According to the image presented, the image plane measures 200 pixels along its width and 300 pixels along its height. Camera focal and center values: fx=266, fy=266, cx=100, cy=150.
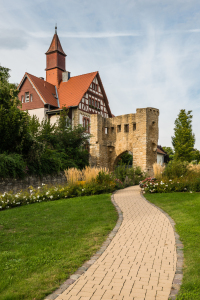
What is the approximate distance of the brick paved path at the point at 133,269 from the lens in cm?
323

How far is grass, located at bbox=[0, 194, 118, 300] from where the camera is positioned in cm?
349

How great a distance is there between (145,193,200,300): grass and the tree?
19.5 m

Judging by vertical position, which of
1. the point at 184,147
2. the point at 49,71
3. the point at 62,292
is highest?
the point at 49,71

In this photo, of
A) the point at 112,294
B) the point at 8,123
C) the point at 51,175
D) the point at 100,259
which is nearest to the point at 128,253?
the point at 100,259

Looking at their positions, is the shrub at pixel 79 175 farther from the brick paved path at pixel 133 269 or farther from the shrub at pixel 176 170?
the brick paved path at pixel 133 269

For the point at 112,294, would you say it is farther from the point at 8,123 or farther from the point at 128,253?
the point at 8,123

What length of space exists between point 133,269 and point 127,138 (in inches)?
796

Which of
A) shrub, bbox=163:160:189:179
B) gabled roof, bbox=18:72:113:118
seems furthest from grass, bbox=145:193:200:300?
gabled roof, bbox=18:72:113:118

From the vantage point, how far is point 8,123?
13930 millimetres

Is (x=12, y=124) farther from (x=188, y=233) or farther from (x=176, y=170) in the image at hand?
(x=188, y=233)

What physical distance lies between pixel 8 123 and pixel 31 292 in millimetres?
11815

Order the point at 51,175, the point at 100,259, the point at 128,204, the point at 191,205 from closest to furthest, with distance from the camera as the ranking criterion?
the point at 100,259 < the point at 191,205 < the point at 128,204 < the point at 51,175

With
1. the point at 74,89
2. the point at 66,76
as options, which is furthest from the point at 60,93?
the point at 66,76

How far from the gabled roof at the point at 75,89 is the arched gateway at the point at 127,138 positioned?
4.01m
